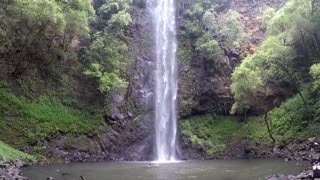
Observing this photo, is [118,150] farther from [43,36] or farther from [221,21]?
[221,21]

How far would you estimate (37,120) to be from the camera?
34125 millimetres

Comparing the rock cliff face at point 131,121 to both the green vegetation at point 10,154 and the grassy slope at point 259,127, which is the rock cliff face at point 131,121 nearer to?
the green vegetation at point 10,154

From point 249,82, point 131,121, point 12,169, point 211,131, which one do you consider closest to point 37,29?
point 131,121

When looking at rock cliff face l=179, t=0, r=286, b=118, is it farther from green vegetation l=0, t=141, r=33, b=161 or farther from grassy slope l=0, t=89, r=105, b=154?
green vegetation l=0, t=141, r=33, b=161

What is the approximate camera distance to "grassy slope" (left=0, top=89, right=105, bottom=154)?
32594mm

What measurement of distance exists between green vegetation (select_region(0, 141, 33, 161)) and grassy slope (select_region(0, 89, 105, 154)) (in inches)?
69.7

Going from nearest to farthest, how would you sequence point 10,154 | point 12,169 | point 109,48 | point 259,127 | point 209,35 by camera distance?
point 12,169
point 10,154
point 109,48
point 259,127
point 209,35

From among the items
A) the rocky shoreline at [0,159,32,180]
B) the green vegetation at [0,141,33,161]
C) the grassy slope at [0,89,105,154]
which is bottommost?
the rocky shoreline at [0,159,32,180]

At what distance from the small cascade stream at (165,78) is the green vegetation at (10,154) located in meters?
13.0

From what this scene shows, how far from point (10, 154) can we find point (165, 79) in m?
19.7

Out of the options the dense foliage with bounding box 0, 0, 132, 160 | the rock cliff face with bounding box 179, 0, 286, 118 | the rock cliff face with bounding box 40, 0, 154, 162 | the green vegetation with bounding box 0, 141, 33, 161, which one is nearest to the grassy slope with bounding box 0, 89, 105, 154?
the dense foliage with bounding box 0, 0, 132, 160

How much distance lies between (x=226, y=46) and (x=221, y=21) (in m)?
3.64

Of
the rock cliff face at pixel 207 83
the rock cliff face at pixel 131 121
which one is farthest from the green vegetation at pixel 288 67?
the rock cliff face at pixel 131 121

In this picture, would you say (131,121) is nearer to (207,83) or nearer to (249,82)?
(207,83)
